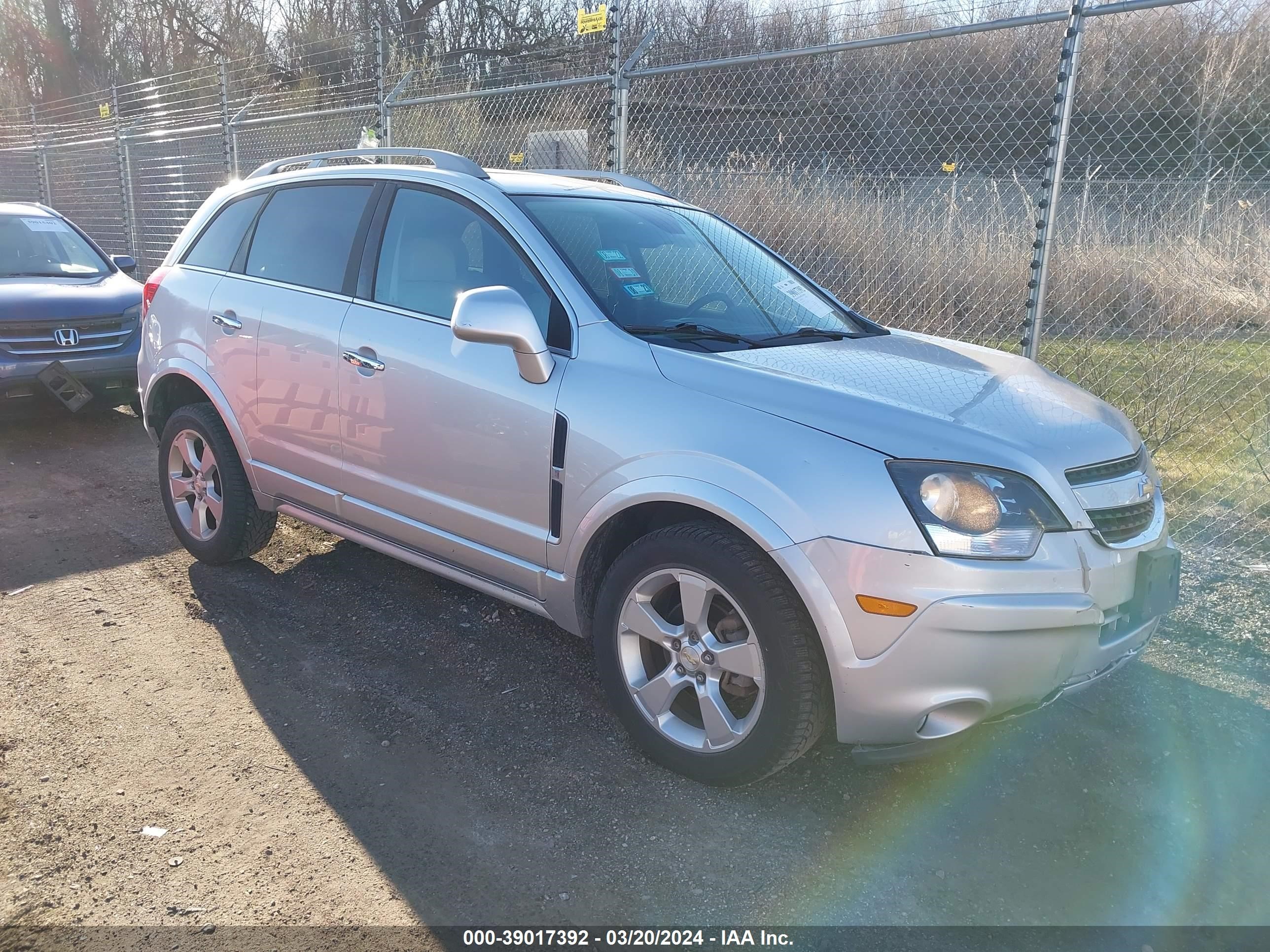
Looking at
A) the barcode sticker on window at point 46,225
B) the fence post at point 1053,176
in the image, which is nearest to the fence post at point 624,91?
the fence post at point 1053,176

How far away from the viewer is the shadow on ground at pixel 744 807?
243 cm

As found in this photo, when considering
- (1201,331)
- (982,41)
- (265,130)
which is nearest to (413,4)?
(265,130)

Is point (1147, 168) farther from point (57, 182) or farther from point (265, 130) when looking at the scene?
point (57, 182)

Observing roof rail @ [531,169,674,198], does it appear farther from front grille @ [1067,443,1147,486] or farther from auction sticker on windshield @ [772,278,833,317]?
front grille @ [1067,443,1147,486]

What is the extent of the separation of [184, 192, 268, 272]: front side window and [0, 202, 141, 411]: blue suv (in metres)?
2.95

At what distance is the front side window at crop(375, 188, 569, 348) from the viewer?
336cm

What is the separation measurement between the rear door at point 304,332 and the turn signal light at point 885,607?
2259mm

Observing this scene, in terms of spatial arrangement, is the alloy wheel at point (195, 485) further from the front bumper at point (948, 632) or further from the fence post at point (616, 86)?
the fence post at point (616, 86)

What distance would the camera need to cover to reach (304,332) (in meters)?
3.86

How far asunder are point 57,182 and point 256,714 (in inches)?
657

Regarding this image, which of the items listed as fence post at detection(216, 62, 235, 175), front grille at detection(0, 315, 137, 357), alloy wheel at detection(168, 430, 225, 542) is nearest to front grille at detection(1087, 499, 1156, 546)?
alloy wheel at detection(168, 430, 225, 542)

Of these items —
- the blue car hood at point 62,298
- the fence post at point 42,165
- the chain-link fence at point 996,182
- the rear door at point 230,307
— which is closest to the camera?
the rear door at point 230,307

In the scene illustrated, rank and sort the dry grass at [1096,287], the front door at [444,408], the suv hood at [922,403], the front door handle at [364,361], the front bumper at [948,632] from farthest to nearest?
the dry grass at [1096,287] → the front door handle at [364,361] → the front door at [444,408] → the suv hood at [922,403] → the front bumper at [948,632]

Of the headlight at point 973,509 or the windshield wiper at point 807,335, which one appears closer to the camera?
the headlight at point 973,509
